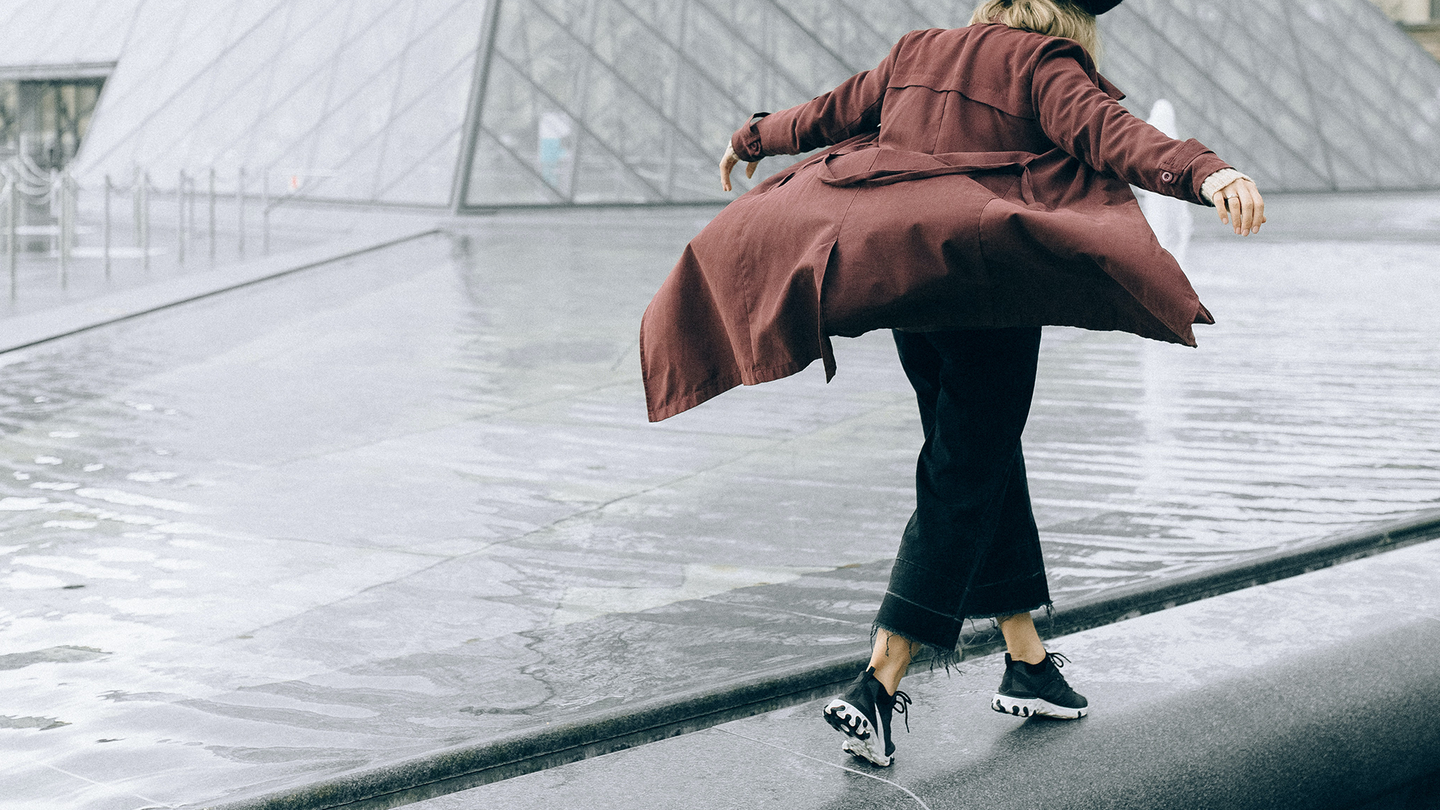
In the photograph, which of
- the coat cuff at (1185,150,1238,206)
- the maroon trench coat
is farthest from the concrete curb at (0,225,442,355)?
the coat cuff at (1185,150,1238,206)

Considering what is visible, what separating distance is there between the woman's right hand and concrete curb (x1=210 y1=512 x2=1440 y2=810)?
1163 mm

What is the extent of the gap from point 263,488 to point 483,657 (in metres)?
1.72

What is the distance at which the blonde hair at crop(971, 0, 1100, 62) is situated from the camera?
227 cm

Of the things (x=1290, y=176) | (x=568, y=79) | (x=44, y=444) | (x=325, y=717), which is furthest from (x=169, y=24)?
(x=325, y=717)

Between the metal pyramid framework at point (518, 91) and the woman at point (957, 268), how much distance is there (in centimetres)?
1246

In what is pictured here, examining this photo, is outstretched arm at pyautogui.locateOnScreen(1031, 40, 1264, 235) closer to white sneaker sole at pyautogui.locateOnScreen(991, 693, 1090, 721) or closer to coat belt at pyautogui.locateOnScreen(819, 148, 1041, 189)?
coat belt at pyautogui.locateOnScreen(819, 148, 1041, 189)

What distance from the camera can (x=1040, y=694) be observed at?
248 cm

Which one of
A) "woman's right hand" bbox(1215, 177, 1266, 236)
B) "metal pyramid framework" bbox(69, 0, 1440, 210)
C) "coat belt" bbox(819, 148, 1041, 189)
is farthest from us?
"metal pyramid framework" bbox(69, 0, 1440, 210)

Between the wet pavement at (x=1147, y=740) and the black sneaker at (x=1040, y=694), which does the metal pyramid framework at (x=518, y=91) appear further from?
the black sneaker at (x=1040, y=694)

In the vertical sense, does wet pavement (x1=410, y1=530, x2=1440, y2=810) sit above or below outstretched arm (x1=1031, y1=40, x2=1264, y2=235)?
below

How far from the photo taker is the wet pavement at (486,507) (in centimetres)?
251

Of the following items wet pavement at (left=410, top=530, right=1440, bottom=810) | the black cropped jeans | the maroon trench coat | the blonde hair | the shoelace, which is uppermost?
the blonde hair

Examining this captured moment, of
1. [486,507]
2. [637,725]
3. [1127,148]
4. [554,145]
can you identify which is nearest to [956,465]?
[1127,148]

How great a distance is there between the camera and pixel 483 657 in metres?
2.75
